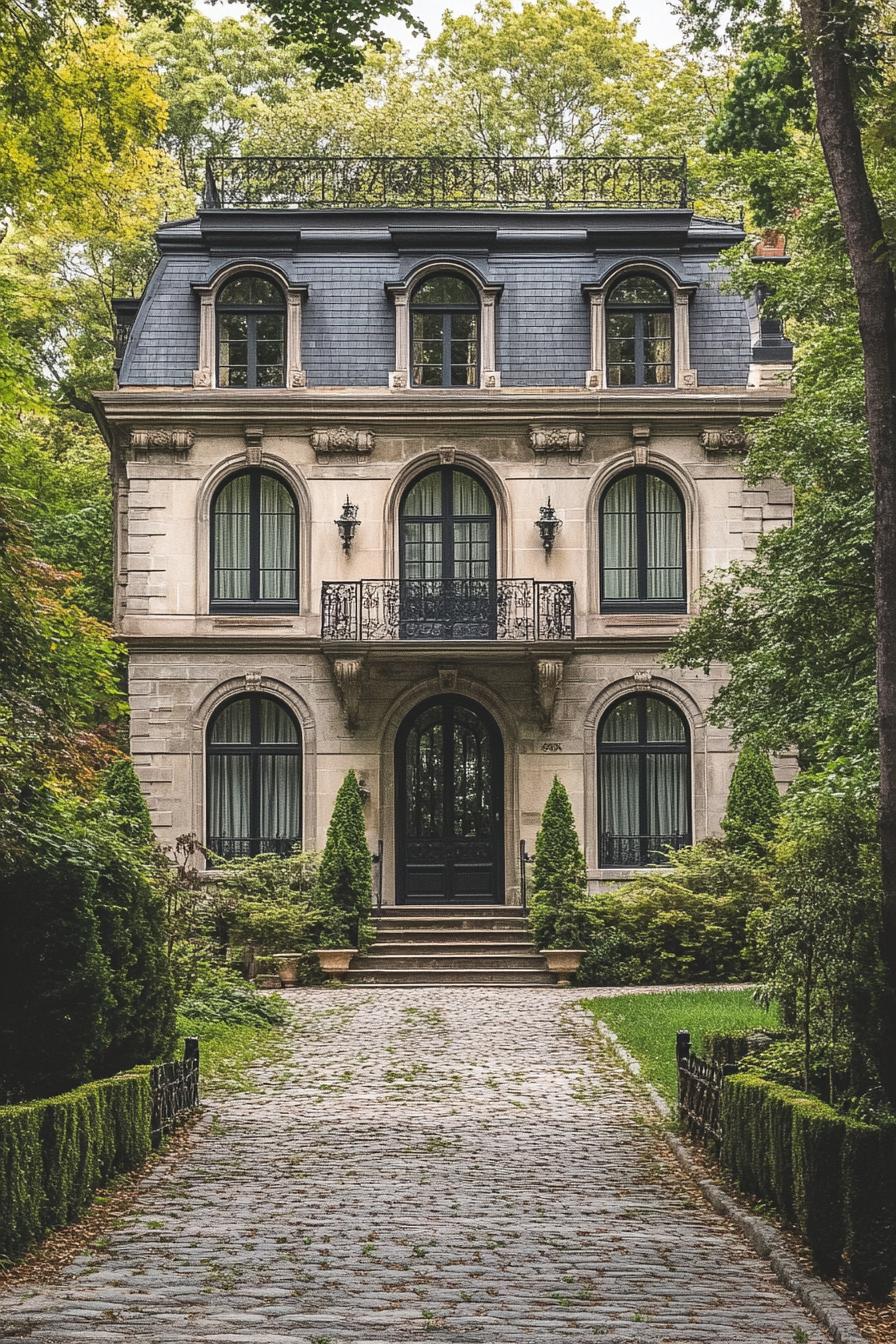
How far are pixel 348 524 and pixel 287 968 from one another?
291 inches

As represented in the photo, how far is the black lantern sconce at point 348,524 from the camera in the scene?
27969 mm

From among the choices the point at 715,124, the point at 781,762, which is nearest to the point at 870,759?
the point at 781,762

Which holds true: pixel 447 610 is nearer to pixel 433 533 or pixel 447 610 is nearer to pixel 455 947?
pixel 433 533

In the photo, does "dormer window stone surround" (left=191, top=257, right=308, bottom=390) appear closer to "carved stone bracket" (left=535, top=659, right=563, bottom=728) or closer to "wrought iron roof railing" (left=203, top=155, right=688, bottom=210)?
"wrought iron roof railing" (left=203, top=155, right=688, bottom=210)

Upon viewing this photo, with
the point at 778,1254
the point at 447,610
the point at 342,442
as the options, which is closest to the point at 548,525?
the point at 447,610

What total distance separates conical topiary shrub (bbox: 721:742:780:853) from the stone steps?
3428 millimetres

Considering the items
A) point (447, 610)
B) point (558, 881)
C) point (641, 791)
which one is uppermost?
point (447, 610)

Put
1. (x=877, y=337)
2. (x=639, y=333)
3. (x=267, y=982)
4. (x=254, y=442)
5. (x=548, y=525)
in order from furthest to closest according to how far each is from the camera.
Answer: (x=639, y=333)
(x=254, y=442)
(x=548, y=525)
(x=267, y=982)
(x=877, y=337)

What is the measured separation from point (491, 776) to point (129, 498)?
7.36m

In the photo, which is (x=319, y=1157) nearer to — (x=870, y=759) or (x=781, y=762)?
(x=870, y=759)

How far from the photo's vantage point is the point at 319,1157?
489 inches

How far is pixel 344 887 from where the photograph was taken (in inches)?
1004

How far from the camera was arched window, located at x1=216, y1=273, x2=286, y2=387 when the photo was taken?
2859cm

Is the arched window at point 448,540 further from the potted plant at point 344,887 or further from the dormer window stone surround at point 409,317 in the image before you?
the potted plant at point 344,887
